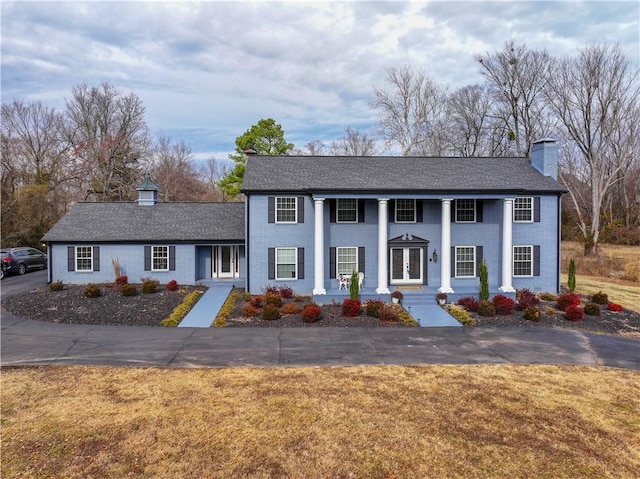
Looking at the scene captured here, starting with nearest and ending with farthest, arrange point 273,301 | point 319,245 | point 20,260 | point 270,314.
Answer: point 270,314
point 273,301
point 319,245
point 20,260

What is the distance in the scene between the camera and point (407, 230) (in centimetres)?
2070

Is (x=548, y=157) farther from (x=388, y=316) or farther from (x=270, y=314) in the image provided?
(x=270, y=314)

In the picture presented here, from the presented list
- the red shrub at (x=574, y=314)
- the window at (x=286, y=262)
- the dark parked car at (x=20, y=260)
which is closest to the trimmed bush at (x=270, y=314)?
the window at (x=286, y=262)

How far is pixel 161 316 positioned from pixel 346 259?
29.5ft

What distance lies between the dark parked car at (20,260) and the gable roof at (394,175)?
1731 centimetres

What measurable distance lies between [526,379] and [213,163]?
73786 mm

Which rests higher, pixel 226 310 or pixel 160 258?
pixel 160 258

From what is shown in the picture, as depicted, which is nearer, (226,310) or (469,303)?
(226,310)

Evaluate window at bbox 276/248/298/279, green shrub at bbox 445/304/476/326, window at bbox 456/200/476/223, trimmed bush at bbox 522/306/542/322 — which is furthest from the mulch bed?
window at bbox 456/200/476/223

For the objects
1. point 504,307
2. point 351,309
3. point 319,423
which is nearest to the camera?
point 319,423

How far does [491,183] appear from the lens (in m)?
20.3

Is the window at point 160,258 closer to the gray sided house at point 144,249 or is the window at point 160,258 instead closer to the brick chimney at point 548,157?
the gray sided house at point 144,249

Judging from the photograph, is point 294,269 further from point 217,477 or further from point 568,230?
point 568,230

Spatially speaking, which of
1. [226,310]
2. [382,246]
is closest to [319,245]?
[382,246]
